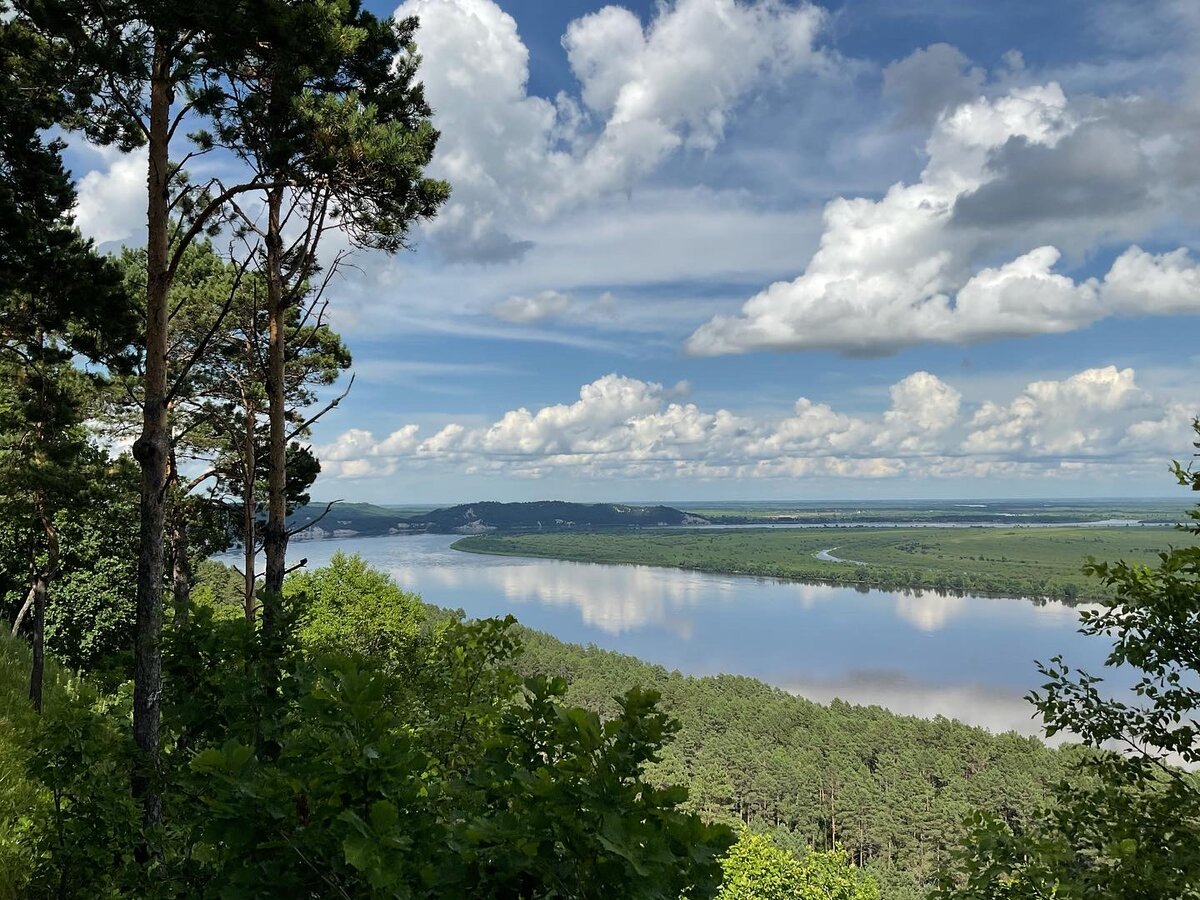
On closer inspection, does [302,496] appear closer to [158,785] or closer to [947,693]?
[158,785]

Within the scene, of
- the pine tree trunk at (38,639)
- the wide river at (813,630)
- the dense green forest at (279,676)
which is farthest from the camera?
the wide river at (813,630)

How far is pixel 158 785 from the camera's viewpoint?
465 centimetres

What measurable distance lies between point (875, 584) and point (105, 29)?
179621 millimetres

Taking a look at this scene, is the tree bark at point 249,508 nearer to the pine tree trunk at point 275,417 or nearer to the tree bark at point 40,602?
the pine tree trunk at point 275,417

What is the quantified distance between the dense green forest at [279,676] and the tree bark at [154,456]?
26 mm

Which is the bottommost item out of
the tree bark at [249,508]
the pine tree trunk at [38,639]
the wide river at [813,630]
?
the wide river at [813,630]

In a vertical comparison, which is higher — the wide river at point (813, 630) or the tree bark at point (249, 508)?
the tree bark at point (249, 508)

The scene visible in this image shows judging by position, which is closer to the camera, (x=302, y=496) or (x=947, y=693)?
(x=302, y=496)

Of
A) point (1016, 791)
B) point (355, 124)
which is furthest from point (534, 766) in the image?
point (1016, 791)

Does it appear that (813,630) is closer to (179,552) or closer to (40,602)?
(179,552)

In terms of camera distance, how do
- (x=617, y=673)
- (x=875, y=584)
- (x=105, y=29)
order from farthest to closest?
(x=875, y=584)
(x=617, y=673)
(x=105, y=29)

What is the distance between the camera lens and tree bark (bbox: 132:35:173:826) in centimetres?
528

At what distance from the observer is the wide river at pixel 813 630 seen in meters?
87.3

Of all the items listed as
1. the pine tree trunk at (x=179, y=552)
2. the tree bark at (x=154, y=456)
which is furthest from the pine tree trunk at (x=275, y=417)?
the pine tree trunk at (x=179, y=552)
